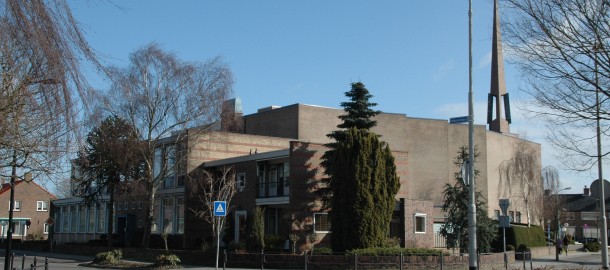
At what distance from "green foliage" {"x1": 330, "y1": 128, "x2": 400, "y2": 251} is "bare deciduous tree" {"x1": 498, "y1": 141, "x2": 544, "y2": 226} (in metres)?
34.7

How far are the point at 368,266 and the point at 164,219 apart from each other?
74.4 ft

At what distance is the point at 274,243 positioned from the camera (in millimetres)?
34625

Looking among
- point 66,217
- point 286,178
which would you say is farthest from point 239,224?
point 66,217

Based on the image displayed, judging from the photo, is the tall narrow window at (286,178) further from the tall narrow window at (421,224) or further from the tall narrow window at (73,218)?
the tall narrow window at (73,218)

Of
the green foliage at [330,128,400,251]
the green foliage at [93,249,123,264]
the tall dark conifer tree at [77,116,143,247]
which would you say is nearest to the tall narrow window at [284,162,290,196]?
the green foliage at [330,128,400,251]

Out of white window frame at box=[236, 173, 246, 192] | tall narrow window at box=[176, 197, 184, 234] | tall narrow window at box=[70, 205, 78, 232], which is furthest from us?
tall narrow window at box=[70, 205, 78, 232]

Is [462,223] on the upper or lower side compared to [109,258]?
upper

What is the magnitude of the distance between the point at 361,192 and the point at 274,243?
20.9 ft

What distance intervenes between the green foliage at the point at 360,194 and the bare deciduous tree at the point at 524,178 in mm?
34689

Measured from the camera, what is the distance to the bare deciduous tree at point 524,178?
208 ft

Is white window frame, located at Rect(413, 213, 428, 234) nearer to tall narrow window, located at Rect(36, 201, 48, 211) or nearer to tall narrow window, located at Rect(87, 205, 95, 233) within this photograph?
tall narrow window, located at Rect(87, 205, 95, 233)

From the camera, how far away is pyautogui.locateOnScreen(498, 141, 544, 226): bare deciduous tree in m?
63.4

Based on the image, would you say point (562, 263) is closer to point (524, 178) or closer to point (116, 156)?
point (116, 156)

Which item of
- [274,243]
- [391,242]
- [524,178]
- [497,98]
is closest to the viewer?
[391,242]
